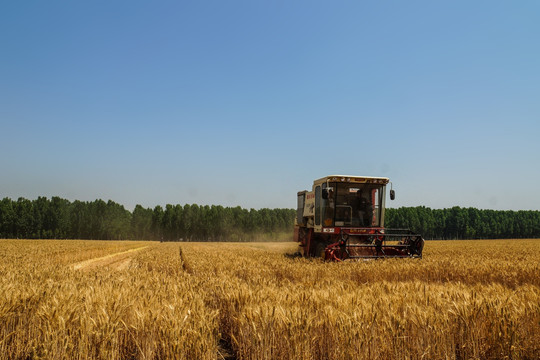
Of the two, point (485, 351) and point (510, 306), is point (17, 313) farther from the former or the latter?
point (510, 306)

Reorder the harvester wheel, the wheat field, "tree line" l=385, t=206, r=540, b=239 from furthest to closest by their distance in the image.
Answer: "tree line" l=385, t=206, r=540, b=239 < the harvester wheel < the wheat field

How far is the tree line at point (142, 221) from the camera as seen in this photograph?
92.6m

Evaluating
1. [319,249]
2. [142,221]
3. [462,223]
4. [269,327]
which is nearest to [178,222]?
[142,221]

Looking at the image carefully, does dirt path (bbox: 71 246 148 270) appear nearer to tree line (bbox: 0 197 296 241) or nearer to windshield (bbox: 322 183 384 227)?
windshield (bbox: 322 183 384 227)

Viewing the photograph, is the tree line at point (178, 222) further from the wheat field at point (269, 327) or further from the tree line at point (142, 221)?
the wheat field at point (269, 327)

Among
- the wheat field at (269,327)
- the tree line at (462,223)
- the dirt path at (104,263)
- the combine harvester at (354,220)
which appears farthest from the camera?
the tree line at (462,223)

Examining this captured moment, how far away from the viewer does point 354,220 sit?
588 inches

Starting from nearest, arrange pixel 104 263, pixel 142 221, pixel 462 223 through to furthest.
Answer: pixel 104 263 → pixel 142 221 → pixel 462 223

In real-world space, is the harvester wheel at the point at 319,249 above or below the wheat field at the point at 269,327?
below

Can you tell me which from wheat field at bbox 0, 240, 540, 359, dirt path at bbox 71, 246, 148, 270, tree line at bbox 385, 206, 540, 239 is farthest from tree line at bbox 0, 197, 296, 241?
wheat field at bbox 0, 240, 540, 359

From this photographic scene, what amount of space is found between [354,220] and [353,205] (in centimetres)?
60

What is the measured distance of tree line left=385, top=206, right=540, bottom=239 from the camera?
347 feet

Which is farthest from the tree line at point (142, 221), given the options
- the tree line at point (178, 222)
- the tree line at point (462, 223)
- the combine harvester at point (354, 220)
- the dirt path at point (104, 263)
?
the combine harvester at point (354, 220)

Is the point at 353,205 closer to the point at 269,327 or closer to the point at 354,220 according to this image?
the point at 354,220
